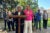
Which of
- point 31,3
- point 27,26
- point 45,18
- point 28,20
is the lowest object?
point 27,26

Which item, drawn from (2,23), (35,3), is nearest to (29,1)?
(35,3)

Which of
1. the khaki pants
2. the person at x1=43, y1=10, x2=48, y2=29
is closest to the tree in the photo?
the person at x1=43, y1=10, x2=48, y2=29

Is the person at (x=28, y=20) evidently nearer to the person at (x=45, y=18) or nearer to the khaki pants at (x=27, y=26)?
the khaki pants at (x=27, y=26)

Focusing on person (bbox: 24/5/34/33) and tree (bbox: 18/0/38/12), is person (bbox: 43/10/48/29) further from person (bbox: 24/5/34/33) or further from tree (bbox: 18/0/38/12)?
person (bbox: 24/5/34/33)

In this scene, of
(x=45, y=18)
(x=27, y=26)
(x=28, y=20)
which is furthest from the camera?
(x=45, y=18)

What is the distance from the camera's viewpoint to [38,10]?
1377 cm

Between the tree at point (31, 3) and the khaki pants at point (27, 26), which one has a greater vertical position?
the tree at point (31, 3)

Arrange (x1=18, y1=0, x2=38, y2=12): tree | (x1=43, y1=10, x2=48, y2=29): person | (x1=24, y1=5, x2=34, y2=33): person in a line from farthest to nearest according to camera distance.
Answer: (x1=18, y1=0, x2=38, y2=12): tree
(x1=43, y1=10, x2=48, y2=29): person
(x1=24, y1=5, x2=34, y2=33): person

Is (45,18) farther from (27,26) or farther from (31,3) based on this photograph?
(27,26)

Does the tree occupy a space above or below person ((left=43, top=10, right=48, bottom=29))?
above

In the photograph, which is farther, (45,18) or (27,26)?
(45,18)

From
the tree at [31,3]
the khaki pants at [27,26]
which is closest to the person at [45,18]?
the tree at [31,3]

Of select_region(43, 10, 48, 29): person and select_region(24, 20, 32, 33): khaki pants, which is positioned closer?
select_region(24, 20, 32, 33): khaki pants

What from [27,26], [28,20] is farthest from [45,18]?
[28,20]
